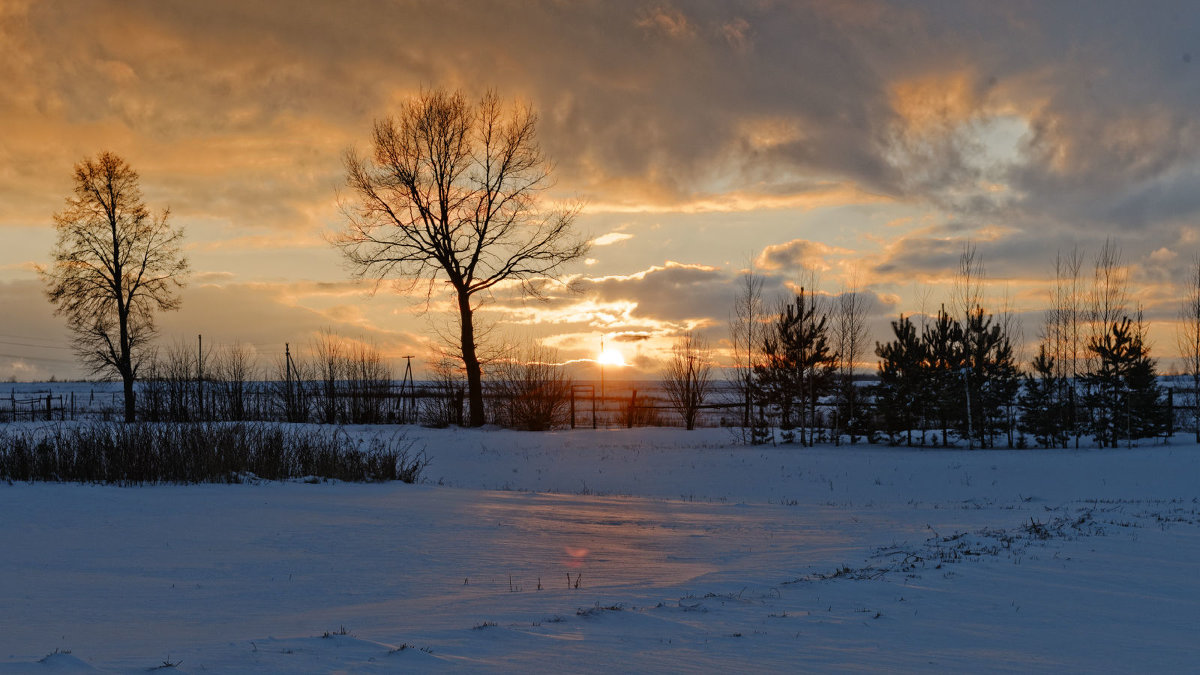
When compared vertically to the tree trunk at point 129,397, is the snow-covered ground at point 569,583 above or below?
below

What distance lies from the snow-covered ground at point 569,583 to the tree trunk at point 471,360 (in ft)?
66.8

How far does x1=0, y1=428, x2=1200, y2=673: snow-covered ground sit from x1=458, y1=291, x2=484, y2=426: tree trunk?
802 inches

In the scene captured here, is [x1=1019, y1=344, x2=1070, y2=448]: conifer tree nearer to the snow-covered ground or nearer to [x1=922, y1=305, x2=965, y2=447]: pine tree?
[x1=922, y1=305, x2=965, y2=447]: pine tree

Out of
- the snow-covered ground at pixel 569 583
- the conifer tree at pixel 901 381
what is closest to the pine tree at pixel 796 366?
the conifer tree at pixel 901 381

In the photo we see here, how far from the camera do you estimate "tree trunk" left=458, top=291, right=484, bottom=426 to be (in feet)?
122

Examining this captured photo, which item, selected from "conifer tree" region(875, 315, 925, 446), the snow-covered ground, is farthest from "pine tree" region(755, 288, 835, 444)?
the snow-covered ground

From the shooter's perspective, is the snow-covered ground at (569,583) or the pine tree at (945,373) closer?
the snow-covered ground at (569,583)

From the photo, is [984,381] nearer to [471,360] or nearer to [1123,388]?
[1123,388]

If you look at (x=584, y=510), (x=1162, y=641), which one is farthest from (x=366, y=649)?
(x=584, y=510)

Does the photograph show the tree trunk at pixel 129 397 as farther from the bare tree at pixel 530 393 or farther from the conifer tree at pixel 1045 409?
the conifer tree at pixel 1045 409

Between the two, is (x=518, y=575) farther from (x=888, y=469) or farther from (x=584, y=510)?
(x=888, y=469)

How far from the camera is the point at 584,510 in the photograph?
14055 millimetres

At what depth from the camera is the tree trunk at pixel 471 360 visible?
122 ft

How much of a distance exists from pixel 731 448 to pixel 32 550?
82.9ft
